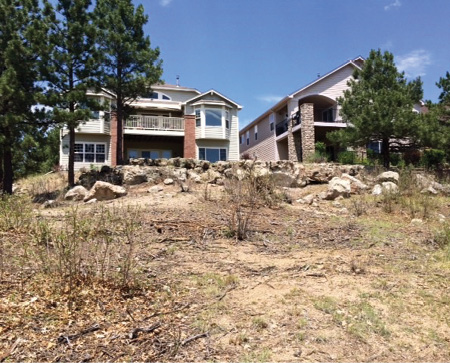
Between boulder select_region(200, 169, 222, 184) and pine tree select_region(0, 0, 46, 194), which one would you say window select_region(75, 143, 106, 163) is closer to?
pine tree select_region(0, 0, 46, 194)

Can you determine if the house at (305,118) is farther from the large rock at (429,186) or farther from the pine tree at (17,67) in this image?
the pine tree at (17,67)

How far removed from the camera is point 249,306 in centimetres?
398

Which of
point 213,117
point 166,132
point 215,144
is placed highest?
point 213,117

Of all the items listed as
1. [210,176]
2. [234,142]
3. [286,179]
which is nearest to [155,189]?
[210,176]

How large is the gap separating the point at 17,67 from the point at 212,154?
1440cm

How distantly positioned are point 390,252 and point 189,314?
12.9 ft

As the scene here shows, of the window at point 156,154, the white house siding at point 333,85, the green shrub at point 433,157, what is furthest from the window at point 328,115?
the window at point 156,154

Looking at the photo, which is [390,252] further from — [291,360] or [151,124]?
[151,124]

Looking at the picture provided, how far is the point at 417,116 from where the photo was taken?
16297mm

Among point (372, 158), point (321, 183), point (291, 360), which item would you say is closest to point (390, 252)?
point (291, 360)

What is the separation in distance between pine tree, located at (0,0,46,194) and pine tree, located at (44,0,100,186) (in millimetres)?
575

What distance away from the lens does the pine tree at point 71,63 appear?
46.3ft

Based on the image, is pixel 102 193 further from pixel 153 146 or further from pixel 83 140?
pixel 153 146

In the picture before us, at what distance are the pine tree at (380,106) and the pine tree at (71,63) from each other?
478 inches
